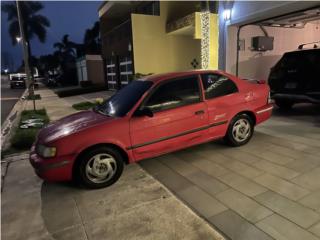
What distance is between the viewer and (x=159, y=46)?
15.0 m

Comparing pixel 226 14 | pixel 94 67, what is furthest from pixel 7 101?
pixel 226 14

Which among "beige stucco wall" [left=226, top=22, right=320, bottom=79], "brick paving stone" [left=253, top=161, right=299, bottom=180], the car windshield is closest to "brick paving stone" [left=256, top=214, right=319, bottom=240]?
"brick paving stone" [left=253, top=161, right=299, bottom=180]

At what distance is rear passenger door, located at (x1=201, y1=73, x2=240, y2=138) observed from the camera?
14.1 ft

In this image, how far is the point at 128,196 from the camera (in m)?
3.36

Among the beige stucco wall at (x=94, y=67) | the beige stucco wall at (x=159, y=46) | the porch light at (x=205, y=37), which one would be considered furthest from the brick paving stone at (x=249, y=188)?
the beige stucco wall at (x=94, y=67)

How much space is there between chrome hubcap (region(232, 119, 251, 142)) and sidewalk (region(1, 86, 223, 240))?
6.07 ft

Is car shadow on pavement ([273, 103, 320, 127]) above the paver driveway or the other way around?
above

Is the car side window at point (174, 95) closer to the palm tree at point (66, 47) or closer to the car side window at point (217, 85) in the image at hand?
the car side window at point (217, 85)

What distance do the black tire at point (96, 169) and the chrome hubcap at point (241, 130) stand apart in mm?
2210

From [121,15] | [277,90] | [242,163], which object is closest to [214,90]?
[242,163]

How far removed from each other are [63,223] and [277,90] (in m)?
6.44

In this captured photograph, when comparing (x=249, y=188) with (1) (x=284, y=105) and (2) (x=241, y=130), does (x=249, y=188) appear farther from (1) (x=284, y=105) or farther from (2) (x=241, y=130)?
(1) (x=284, y=105)

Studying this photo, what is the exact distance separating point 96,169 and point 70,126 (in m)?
0.74

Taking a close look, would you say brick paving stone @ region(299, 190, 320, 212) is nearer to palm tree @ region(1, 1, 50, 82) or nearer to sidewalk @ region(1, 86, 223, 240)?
sidewalk @ region(1, 86, 223, 240)
